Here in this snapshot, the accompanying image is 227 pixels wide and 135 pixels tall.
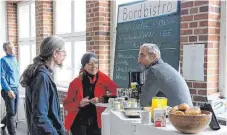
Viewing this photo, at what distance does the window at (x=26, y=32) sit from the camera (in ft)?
18.9

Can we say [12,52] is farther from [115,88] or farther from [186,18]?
[186,18]

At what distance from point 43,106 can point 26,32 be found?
14.6ft

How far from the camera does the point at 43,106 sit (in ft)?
6.27

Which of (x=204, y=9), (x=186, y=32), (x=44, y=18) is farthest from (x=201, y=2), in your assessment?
(x=44, y=18)

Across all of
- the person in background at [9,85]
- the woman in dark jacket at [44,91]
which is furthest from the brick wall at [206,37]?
the person in background at [9,85]

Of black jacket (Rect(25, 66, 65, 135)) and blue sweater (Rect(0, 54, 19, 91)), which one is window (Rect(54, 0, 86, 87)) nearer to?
blue sweater (Rect(0, 54, 19, 91))

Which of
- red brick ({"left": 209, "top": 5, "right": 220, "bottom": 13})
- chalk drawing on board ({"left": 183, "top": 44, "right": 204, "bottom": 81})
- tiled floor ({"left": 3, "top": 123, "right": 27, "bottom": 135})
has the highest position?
red brick ({"left": 209, "top": 5, "right": 220, "bottom": 13})

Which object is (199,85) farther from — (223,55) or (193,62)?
(223,55)

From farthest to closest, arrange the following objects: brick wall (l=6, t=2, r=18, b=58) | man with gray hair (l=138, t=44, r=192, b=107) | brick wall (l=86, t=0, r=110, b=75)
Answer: brick wall (l=6, t=2, r=18, b=58) < brick wall (l=86, t=0, r=110, b=75) < man with gray hair (l=138, t=44, r=192, b=107)

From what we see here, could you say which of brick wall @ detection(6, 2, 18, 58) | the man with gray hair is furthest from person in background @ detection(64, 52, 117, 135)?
brick wall @ detection(6, 2, 18, 58)

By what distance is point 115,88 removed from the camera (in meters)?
3.17

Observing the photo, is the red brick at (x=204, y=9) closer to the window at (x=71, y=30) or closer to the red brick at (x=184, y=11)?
the red brick at (x=184, y=11)

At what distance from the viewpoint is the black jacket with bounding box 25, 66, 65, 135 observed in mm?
1901

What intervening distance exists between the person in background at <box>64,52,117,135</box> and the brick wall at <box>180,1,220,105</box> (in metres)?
0.93
